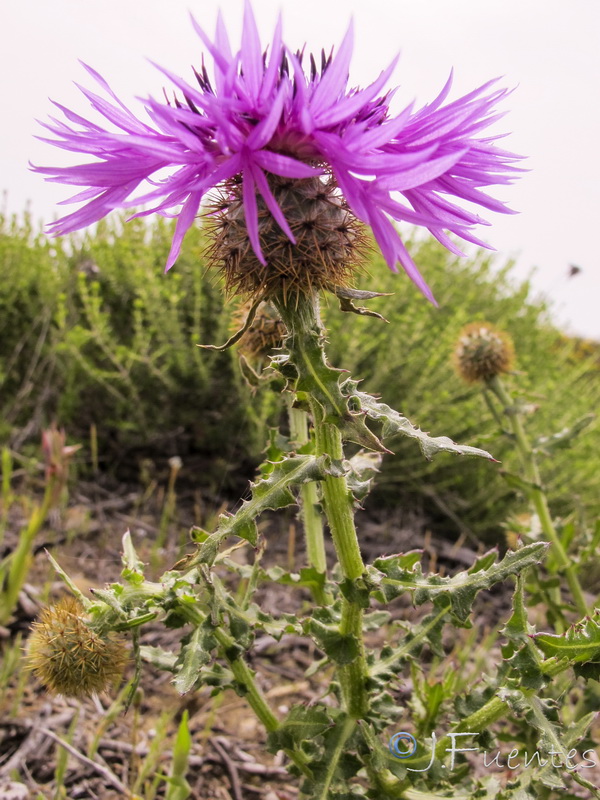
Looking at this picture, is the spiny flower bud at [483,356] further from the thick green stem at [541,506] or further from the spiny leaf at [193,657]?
the spiny leaf at [193,657]

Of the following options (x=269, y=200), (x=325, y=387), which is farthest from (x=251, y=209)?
(x=325, y=387)

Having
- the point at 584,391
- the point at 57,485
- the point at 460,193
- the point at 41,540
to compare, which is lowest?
the point at 41,540

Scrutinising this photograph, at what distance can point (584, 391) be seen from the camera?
18.5 feet

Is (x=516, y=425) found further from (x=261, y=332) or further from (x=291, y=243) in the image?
(x=291, y=243)

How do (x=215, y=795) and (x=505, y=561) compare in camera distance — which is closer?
(x=505, y=561)

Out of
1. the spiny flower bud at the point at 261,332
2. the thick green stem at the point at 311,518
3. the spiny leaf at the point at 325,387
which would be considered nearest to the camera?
the spiny leaf at the point at 325,387

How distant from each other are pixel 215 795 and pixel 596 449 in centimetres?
379

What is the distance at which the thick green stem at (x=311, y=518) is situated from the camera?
1.94m

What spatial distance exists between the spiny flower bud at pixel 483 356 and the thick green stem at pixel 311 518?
1228mm

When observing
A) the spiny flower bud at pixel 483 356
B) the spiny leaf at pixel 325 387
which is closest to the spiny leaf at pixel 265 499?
the spiny leaf at pixel 325 387

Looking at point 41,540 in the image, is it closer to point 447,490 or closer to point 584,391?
point 447,490

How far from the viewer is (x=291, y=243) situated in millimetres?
1396

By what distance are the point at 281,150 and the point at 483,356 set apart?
6.00ft

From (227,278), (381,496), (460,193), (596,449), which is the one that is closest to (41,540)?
(381,496)
